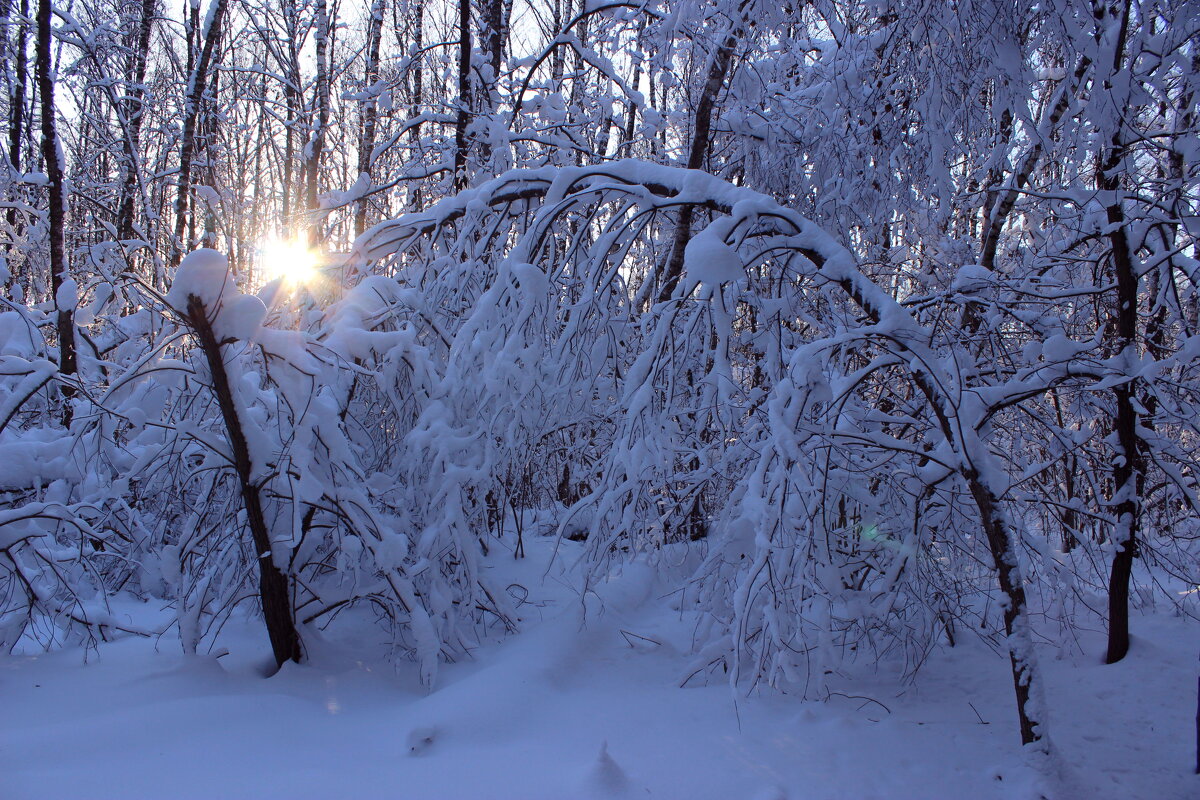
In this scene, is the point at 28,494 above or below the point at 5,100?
below

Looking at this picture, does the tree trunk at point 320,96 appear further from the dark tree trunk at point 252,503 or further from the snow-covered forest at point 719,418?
the dark tree trunk at point 252,503

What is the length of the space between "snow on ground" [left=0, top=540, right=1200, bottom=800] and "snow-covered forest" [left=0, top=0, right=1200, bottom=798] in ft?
0.18

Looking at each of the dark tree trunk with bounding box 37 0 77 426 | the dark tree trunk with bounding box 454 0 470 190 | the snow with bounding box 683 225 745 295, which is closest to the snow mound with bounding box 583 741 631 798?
the snow with bounding box 683 225 745 295

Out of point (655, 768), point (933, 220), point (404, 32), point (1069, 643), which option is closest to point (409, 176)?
point (933, 220)

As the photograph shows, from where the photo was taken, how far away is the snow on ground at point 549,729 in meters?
2.85

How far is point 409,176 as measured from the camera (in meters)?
6.98

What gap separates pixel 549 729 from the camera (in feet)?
11.7

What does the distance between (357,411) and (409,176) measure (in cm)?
301

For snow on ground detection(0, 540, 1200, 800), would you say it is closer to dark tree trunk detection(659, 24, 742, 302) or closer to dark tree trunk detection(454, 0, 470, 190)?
dark tree trunk detection(659, 24, 742, 302)

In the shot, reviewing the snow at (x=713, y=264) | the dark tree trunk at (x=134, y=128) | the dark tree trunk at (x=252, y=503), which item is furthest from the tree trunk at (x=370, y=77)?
the snow at (x=713, y=264)

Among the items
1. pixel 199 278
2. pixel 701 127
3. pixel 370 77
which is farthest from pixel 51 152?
pixel 370 77

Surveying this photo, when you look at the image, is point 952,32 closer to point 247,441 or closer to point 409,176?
point 247,441

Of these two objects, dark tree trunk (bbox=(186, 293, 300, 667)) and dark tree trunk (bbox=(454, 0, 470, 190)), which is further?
dark tree trunk (bbox=(454, 0, 470, 190))

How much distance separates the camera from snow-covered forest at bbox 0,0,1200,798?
3.24 metres
